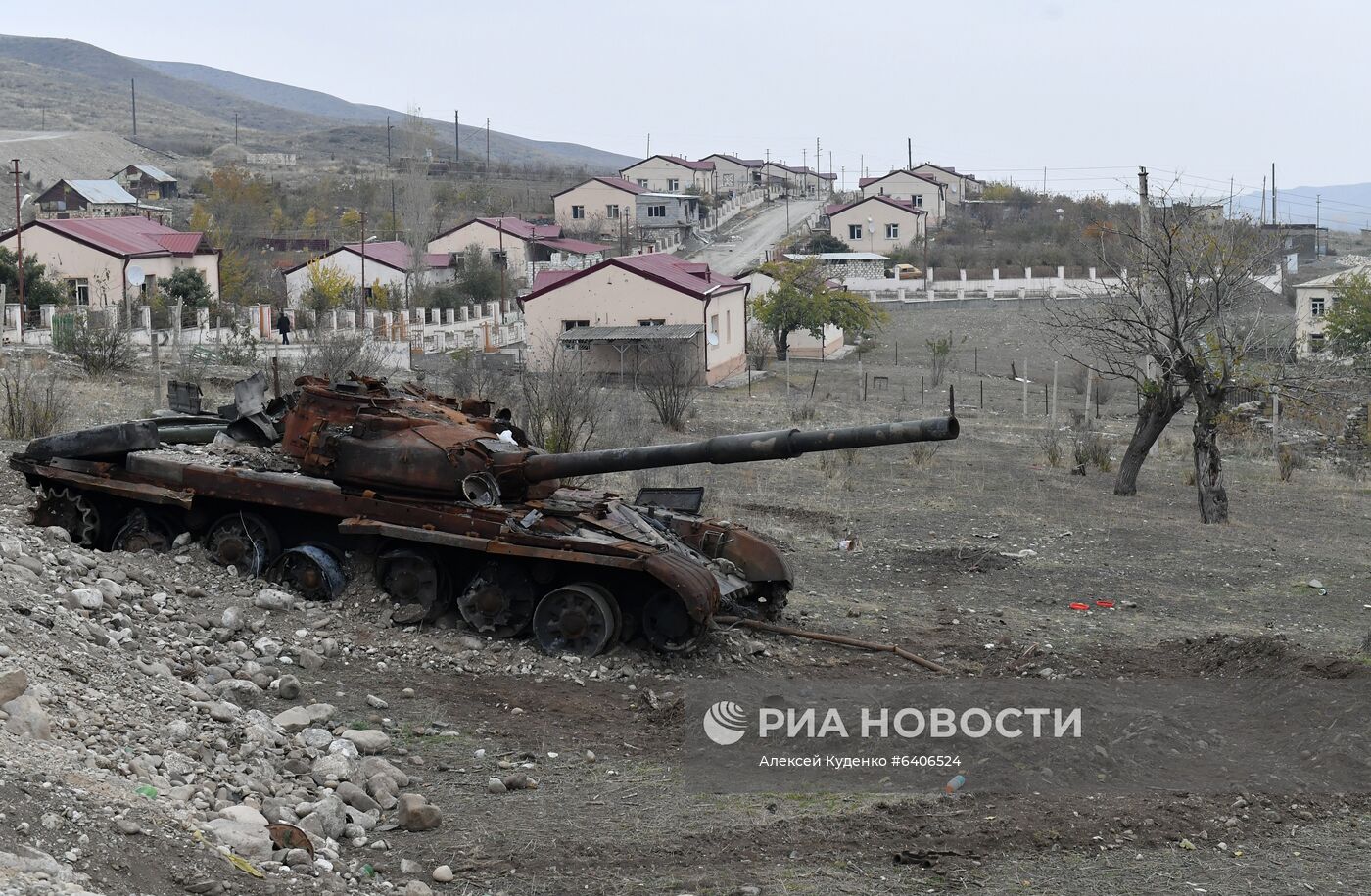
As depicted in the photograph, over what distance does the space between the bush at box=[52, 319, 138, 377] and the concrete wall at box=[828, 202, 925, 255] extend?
53.5 meters

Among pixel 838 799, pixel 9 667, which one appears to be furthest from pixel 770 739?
pixel 9 667

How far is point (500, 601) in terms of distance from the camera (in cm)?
1226

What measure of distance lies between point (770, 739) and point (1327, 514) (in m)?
14.5

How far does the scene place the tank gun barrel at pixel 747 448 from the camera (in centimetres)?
A: 1076

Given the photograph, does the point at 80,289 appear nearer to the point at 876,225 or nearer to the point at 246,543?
the point at 246,543

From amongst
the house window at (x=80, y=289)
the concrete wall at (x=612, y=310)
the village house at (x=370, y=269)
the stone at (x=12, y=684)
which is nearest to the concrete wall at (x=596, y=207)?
the village house at (x=370, y=269)

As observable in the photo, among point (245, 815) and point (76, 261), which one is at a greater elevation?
point (76, 261)

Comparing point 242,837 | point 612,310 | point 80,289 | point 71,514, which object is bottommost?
point 242,837

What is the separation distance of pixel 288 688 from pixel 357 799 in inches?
80.1

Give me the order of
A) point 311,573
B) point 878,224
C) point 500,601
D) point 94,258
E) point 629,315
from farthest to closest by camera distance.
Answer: point 878,224 < point 94,258 < point 629,315 < point 311,573 < point 500,601

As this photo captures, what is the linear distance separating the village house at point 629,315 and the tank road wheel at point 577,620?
87.0 feet

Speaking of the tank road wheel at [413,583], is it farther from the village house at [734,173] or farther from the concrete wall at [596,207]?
the village house at [734,173]

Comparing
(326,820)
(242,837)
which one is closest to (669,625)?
(326,820)

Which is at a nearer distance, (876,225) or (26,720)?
(26,720)
